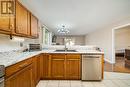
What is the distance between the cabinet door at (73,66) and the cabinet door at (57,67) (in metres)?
0.15

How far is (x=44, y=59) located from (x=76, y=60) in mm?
974

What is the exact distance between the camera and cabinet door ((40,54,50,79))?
3.44 m

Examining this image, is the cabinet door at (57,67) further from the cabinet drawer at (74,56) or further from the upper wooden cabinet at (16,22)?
the upper wooden cabinet at (16,22)

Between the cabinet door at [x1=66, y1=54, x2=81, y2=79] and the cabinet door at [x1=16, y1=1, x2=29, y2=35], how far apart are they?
1.48 metres

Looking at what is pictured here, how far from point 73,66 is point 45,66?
33.7 inches

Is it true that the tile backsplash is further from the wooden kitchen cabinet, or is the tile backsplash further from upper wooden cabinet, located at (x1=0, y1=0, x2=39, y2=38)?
the wooden kitchen cabinet

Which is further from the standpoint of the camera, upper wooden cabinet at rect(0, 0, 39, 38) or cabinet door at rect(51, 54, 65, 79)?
cabinet door at rect(51, 54, 65, 79)

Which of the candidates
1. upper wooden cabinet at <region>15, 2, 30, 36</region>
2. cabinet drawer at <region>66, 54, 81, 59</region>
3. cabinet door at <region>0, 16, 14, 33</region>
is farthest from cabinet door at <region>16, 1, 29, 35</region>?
cabinet drawer at <region>66, 54, 81, 59</region>

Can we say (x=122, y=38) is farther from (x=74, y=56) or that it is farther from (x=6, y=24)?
(x=6, y=24)

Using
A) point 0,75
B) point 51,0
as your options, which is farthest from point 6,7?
point 51,0

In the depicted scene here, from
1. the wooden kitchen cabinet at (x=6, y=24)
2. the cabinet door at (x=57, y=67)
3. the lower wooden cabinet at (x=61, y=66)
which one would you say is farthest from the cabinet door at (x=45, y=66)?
the wooden kitchen cabinet at (x=6, y=24)

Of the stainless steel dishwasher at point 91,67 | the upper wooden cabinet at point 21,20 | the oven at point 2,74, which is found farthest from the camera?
the stainless steel dishwasher at point 91,67

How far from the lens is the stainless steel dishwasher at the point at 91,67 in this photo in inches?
130

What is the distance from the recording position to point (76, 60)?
134 inches
